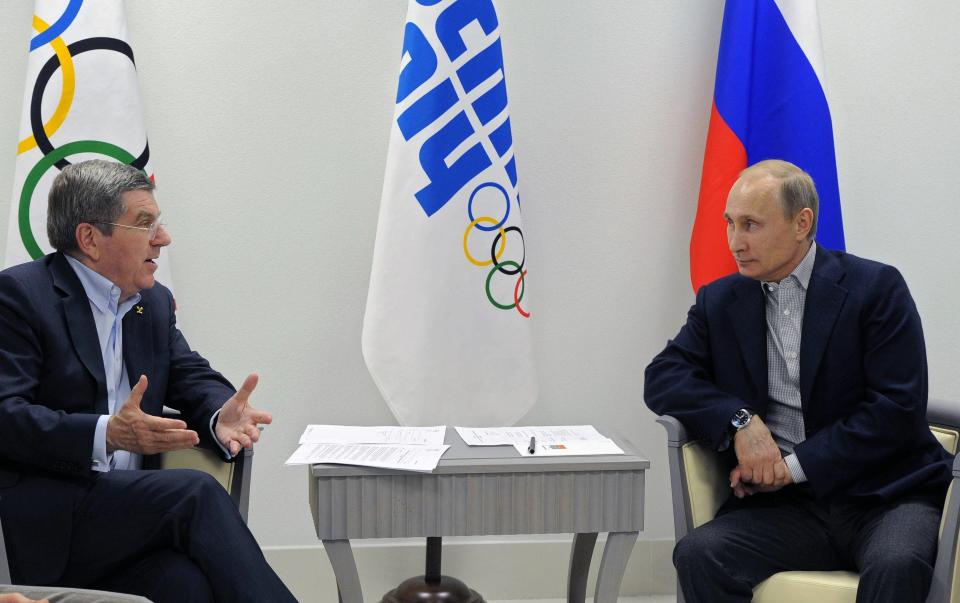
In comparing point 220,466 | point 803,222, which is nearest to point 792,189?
point 803,222

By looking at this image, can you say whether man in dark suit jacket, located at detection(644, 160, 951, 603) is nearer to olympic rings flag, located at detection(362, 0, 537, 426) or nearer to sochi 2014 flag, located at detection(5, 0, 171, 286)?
olympic rings flag, located at detection(362, 0, 537, 426)

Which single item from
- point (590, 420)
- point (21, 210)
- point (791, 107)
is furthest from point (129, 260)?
point (791, 107)

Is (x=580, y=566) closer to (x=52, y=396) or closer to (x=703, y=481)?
(x=703, y=481)

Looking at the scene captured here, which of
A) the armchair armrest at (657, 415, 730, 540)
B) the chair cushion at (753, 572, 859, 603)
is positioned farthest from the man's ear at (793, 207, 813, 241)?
the chair cushion at (753, 572, 859, 603)

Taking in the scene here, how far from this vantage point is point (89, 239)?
242 cm

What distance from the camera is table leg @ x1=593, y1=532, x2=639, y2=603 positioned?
8.23ft

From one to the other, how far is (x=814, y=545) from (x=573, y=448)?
643mm

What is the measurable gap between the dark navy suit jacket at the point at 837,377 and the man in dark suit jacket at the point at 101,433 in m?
1.17

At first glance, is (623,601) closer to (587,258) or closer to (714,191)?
(587,258)

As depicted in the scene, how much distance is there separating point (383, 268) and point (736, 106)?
4.51ft

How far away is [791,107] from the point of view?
3400mm

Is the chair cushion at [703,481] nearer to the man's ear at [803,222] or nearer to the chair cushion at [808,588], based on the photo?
the chair cushion at [808,588]

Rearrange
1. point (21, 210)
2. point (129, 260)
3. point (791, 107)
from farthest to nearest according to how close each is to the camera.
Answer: point (791, 107), point (21, 210), point (129, 260)

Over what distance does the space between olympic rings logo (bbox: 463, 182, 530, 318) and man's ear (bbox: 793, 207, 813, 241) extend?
97cm
